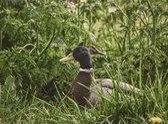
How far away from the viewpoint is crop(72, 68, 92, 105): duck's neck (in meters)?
6.76

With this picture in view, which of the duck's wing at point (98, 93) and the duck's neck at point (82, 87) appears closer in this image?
the duck's wing at point (98, 93)

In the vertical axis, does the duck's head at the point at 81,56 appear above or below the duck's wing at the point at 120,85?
above

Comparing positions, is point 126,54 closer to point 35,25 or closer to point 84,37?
point 84,37

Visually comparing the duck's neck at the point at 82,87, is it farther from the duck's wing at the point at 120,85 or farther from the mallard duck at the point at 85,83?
the duck's wing at the point at 120,85

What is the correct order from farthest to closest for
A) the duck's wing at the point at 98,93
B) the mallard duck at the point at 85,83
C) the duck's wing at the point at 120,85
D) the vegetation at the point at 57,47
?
the vegetation at the point at 57,47, the mallard duck at the point at 85,83, the duck's wing at the point at 98,93, the duck's wing at the point at 120,85

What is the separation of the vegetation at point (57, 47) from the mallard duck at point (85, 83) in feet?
0.43

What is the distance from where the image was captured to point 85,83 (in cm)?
680

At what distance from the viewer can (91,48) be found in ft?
24.7

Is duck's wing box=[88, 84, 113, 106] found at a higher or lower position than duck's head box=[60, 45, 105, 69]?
lower

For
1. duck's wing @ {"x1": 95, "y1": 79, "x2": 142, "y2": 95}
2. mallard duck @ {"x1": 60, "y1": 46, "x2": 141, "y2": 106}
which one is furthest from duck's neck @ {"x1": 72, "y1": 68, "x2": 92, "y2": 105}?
duck's wing @ {"x1": 95, "y1": 79, "x2": 142, "y2": 95}

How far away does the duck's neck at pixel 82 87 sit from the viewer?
6758 millimetres

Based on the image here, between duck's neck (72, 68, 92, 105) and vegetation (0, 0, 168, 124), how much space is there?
0.43 feet

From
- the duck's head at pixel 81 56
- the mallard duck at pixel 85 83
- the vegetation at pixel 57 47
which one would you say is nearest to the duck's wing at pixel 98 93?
the mallard duck at pixel 85 83

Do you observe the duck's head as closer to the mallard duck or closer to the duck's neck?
the mallard duck
